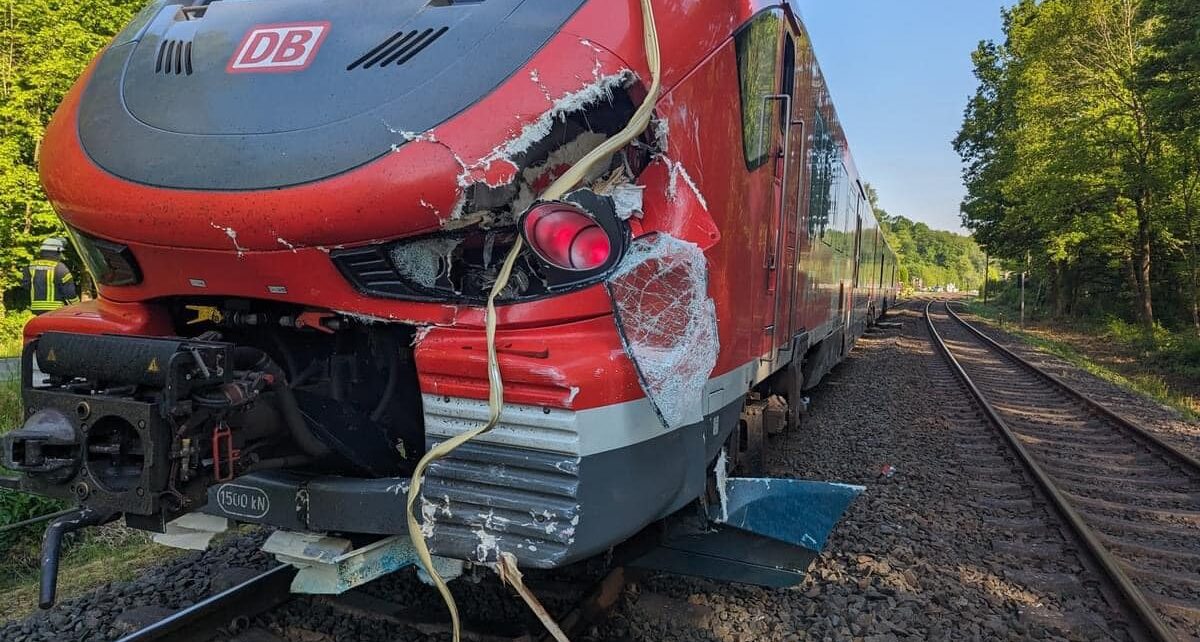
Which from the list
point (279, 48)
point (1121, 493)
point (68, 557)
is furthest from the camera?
point (1121, 493)

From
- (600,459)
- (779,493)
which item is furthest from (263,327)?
(779,493)

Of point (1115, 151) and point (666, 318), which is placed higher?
point (1115, 151)

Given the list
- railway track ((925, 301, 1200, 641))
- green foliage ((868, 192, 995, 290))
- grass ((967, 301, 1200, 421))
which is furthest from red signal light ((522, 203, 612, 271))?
green foliage ((868, 192, 995, 290))

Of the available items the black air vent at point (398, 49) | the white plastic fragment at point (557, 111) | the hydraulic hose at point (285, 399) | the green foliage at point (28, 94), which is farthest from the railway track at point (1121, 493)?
the green foliage at point (28, 94)

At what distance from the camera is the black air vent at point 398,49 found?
6.97ft

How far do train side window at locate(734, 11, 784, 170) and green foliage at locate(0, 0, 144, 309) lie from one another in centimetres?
2080

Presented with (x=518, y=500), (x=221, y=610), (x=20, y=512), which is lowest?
(x=20, y=512)

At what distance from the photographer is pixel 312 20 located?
2281 millimetres

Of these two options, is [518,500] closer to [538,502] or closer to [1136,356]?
[538,502]

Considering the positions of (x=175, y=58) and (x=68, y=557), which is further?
(x=68, y=557)

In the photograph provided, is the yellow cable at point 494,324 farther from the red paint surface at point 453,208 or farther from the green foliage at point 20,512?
the green foliage at point 20,512

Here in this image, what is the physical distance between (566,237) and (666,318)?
383 millimetres

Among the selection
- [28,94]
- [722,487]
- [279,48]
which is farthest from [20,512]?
[28,94]

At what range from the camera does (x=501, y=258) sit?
7.11 ft
